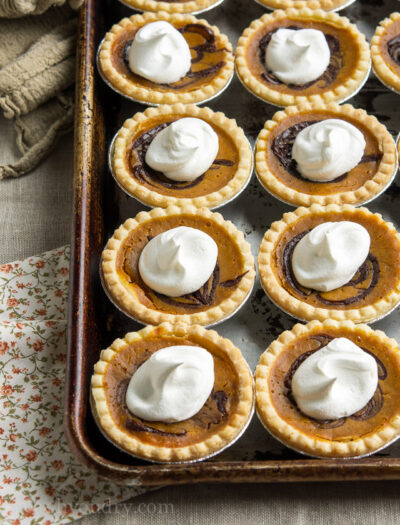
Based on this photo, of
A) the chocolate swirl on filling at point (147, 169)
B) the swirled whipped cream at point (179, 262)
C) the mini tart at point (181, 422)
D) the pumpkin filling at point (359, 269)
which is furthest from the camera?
the chocolate swirl on filling at point (147, 169)

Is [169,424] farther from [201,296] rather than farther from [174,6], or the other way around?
[174,6]

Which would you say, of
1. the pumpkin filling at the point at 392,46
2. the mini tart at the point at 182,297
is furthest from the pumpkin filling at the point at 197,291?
the pumpkin filling at the point at 392,46

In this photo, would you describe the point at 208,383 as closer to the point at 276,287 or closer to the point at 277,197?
the point at 276,287

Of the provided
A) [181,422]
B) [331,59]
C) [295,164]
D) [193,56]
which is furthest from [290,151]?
[181,422]

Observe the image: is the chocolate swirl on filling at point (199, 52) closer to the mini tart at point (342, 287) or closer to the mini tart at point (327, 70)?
the mini tart at point (327, 70)

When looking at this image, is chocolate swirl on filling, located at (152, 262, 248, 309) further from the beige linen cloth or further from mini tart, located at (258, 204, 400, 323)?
the beige linen cloth

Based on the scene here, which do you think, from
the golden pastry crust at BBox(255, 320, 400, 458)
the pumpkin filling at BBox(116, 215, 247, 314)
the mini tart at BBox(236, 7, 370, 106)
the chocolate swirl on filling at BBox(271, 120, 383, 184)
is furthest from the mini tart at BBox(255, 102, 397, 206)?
the golden pastry crust at BBox(255, 320, 400, 458)

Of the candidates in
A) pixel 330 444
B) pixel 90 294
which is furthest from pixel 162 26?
pixel 330 444
